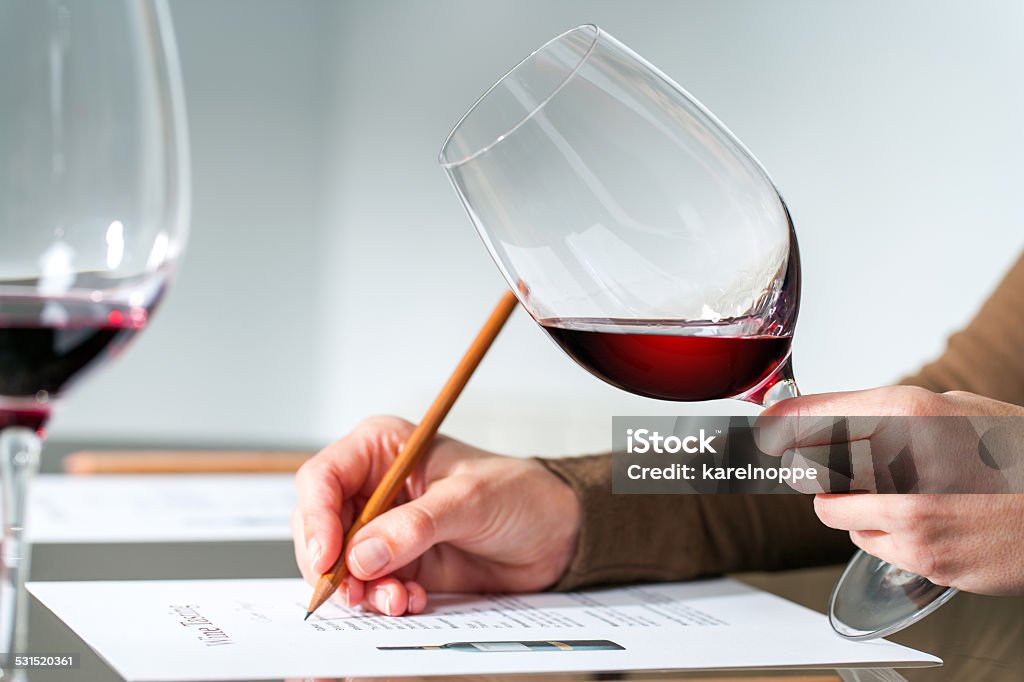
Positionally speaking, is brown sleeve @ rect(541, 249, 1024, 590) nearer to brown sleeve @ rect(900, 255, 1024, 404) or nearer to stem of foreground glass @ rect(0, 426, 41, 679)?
brown sleeve @ rect(900, 255, 1024, 404)

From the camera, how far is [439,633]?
0.56m

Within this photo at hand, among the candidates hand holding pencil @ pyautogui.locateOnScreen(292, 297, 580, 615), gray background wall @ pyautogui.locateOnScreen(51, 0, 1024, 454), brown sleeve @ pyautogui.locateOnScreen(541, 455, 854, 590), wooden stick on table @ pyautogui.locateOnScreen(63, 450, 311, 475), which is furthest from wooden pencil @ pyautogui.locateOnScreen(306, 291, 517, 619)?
gray background wall @ pyautogui.locateOnScreen(51, 0, 1024, 454)

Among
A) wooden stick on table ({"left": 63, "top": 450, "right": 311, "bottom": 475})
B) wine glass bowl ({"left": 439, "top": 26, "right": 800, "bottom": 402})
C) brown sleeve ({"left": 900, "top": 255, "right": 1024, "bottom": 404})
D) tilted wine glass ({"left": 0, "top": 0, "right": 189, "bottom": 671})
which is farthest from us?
wooden stick on table ({"left": 63, "top": 450, "right": 311, "bottom": 475})

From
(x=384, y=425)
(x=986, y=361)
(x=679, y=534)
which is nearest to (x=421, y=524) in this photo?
(x=384, y=425)

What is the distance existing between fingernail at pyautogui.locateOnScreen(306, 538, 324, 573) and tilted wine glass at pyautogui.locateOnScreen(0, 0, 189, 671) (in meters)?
0.21

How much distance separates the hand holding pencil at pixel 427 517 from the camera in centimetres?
62

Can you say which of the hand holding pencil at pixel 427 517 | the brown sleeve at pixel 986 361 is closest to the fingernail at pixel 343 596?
the hand holding pencil at pixel 427 517

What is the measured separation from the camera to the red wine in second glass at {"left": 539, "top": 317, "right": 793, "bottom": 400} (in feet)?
1.57

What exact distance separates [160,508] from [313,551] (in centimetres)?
46

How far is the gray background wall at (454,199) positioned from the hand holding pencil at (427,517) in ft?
4.08

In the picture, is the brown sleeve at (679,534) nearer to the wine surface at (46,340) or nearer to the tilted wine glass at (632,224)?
the tilted wine glass at (632,224)

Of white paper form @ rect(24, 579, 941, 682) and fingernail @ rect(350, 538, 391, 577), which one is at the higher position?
→ fingernail @ rect(350, 538, 391, 577)

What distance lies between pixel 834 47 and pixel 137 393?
3415 millimetres

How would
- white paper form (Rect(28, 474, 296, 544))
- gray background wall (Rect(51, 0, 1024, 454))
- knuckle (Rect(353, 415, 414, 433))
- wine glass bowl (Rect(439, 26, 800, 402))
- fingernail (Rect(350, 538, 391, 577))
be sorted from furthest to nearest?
gray background wall (Rect(51, 0, 1024, 454)) < white paper form (Rect(28, 474, 296, 544)) < knuckle (Rect(353, 415, 414, 433)) < fingernail (Rect(350, 538, 391, 577)) < wine glass bowl (Rect(439, 26, 800, 402))
